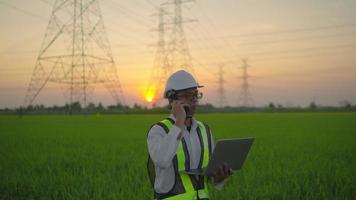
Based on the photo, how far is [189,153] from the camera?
2740 millimetres

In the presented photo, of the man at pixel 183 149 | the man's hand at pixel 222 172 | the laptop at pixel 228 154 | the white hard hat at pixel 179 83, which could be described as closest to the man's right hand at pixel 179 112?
the man at pixel 183 149

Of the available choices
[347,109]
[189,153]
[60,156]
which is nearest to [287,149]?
[60,156]

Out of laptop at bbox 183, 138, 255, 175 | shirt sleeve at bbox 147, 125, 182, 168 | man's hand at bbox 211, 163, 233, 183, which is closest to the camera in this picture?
shirt sleeve at bbox 147, 125, 182, 168

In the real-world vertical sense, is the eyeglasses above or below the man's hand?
above

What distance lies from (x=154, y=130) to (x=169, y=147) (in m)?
0.21

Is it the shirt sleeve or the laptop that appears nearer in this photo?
the shirt sleeve

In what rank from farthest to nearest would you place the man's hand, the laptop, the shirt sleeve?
the man's hand → the laptop → the shirt sleeve

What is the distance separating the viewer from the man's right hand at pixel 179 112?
2.52 metres

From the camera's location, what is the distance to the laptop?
2609mm

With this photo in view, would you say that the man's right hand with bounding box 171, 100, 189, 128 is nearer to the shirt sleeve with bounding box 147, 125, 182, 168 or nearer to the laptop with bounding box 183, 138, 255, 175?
the shirt sleeve with bounding box 147, 125, 182, 168

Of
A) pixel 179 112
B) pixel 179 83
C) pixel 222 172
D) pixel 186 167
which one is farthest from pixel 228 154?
pixel 179 83

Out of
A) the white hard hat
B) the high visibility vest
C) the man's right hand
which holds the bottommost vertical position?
the high visibility vest

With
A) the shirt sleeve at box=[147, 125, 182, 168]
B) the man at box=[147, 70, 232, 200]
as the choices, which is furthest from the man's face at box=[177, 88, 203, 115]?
the shirt sleeve at box=[147, 125, 182, 168]

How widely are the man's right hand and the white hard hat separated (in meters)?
0.14
